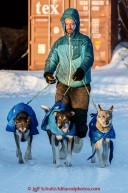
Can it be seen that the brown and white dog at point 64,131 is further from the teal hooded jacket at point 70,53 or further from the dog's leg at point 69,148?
the teal hooded jacket at point 70,53

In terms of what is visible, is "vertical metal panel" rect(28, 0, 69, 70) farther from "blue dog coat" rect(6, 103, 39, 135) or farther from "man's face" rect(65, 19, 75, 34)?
"man's face" rect(65, 19, 75, 34)

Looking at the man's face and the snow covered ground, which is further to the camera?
the man's face

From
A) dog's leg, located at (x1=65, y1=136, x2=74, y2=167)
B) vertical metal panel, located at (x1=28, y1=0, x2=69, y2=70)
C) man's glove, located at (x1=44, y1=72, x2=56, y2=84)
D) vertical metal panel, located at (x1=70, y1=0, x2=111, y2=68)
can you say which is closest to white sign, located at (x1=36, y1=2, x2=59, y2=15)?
vertical metal panel, located at (x1=28, y1=0, x2=69, y2=70)

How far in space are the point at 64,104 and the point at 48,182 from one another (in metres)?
1.62

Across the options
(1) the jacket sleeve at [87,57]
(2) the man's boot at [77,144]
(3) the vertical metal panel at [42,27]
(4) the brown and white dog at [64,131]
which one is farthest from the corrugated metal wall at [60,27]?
(4) the brown and white dog at [64,131]

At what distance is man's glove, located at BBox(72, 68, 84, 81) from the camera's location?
659cm

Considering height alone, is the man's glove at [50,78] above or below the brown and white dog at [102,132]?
above

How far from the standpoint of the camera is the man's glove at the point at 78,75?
6590 millimetres

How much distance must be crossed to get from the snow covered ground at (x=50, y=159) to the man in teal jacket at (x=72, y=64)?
72 centimetres

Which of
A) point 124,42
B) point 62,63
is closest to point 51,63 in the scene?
point 62,63

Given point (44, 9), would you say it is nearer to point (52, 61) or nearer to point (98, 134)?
point (52, 61)

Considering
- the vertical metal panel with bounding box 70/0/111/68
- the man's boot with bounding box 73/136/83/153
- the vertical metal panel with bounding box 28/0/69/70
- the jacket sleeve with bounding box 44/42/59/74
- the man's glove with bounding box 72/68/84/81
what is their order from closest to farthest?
the man's glove with bounding box 72/68/84/81 < the jacket sleeve with bounding box 44/42/59/74 < the man's boot with bounding box 73/136/83/153 < the vertical metal panel with bounding box 70/0/111/68 < the vertical metal panel with bounding box 28/0/69/70

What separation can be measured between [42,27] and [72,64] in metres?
13.4

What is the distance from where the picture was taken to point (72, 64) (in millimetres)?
6973
